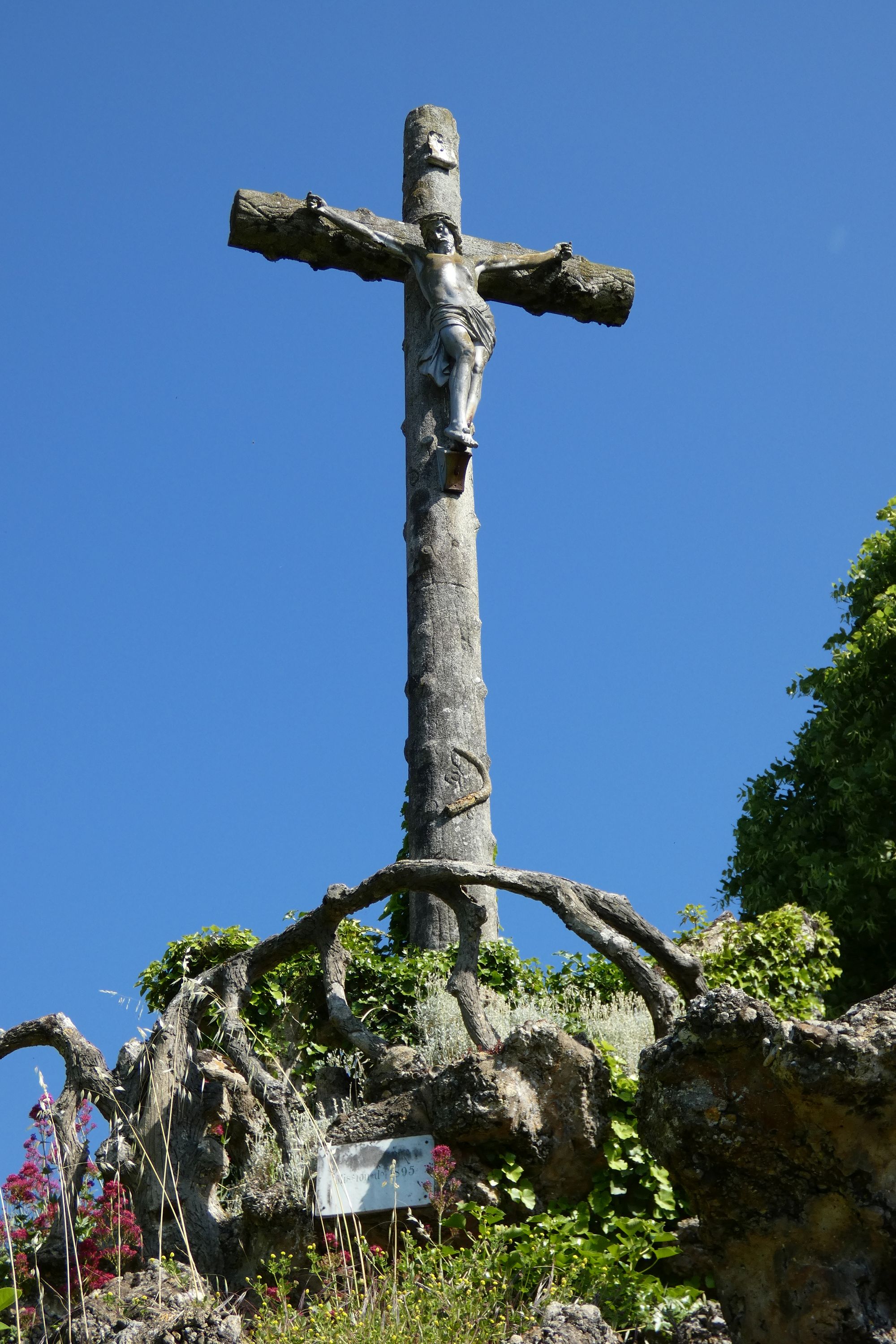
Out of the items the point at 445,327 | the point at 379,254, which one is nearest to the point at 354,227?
the point at 379,254

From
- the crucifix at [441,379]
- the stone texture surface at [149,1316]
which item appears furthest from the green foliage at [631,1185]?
the crucifix at [441,379]

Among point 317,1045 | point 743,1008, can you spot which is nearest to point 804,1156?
point 743,1008

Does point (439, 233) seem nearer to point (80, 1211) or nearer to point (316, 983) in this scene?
point (316, 983)

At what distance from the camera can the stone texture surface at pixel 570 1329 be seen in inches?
190

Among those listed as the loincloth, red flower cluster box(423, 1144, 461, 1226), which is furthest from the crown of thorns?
red flower cluster box(423, 1144, 461, 1226)

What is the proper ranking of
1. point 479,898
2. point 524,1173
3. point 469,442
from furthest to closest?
point 469,442
point 479,898
point 524,1173

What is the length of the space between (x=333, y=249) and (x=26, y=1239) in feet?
24.5

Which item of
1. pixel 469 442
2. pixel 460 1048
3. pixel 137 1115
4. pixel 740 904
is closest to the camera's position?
pixel 137 1115

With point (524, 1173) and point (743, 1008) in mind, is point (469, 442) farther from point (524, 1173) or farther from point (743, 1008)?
point (743, 1008)

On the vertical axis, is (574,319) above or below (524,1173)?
above

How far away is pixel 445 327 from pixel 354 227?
114 cm

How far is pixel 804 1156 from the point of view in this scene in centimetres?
464

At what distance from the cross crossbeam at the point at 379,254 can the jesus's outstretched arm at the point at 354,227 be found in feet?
0.11

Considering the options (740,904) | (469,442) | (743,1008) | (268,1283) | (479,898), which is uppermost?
(469,442)
